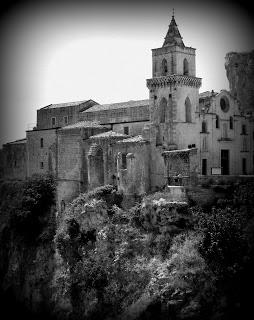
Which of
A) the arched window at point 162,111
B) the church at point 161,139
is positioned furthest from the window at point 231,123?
the arched window at point 162,111

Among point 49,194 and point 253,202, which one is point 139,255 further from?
point 49,194

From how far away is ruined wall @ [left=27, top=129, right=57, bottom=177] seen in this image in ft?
173

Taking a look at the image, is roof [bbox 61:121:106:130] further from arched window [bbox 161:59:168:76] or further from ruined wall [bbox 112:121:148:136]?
arched window [bbox 161:59:168:76]

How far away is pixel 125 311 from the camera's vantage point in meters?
40.5

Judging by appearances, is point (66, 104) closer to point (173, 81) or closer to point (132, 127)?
point (132, 127)

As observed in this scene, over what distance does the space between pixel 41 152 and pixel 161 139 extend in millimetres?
12733

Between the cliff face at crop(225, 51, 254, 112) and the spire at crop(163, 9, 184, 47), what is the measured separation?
12.4m

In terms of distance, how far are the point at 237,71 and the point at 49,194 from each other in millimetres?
19373

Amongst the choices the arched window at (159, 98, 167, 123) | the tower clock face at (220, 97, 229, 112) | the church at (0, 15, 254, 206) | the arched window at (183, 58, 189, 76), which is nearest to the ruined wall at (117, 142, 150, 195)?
the church at (0, 15, 254, 206)

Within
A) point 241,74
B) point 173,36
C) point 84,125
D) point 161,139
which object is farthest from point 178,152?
point 241,74

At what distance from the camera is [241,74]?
5816 centimetres

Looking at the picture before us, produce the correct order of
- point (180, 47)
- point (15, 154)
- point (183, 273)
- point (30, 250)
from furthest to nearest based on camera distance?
point (15, 154) < point (30, 250) < point (180, 47) < point (183, 273)

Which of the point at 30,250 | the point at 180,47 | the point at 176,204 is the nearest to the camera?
the point at 176,204

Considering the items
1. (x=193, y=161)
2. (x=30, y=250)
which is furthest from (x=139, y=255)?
(x=30, y=250)
